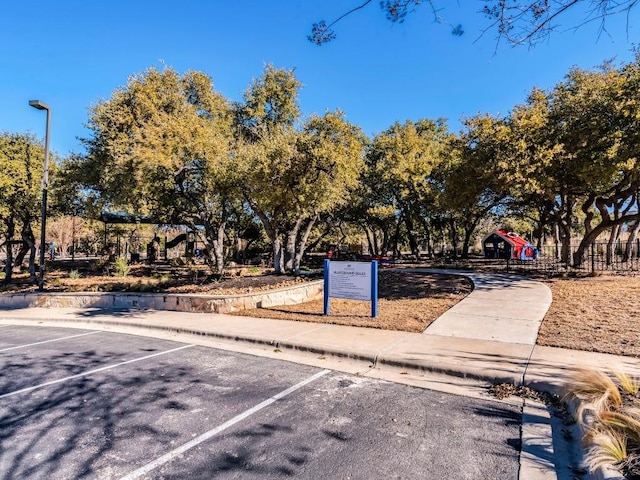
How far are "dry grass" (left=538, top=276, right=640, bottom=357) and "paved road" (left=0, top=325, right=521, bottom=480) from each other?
3088mm

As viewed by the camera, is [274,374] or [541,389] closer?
[541,389]

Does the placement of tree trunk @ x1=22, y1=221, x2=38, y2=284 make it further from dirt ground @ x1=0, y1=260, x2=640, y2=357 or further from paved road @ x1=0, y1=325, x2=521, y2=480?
paved road @ x1=0, y1=325, x2=521, y2=480

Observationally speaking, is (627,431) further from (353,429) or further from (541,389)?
(353,429)

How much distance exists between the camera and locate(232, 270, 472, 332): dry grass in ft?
28.8

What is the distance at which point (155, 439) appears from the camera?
3.78m

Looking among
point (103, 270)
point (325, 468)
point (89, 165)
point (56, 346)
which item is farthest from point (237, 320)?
point (103, 270)

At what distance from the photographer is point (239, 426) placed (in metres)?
4.04

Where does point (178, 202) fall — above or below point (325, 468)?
above

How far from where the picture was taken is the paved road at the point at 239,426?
3.29 meters

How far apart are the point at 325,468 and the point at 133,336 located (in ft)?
23.4

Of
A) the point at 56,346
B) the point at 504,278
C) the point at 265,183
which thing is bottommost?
the point at 56,346

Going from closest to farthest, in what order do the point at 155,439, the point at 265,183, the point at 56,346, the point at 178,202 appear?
the point at 155,439 → the point at 56,346 → the point at 265,183 → the point at 178,202

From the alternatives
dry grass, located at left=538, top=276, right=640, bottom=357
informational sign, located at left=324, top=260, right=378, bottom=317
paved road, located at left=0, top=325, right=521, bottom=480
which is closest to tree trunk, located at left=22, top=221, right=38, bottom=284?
paved road, located at left=0, top=325, right=521, bottom=480

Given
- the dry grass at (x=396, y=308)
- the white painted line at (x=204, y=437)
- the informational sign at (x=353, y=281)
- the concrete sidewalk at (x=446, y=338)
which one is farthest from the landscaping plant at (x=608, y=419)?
the informational sign at (x=353, y=281)
